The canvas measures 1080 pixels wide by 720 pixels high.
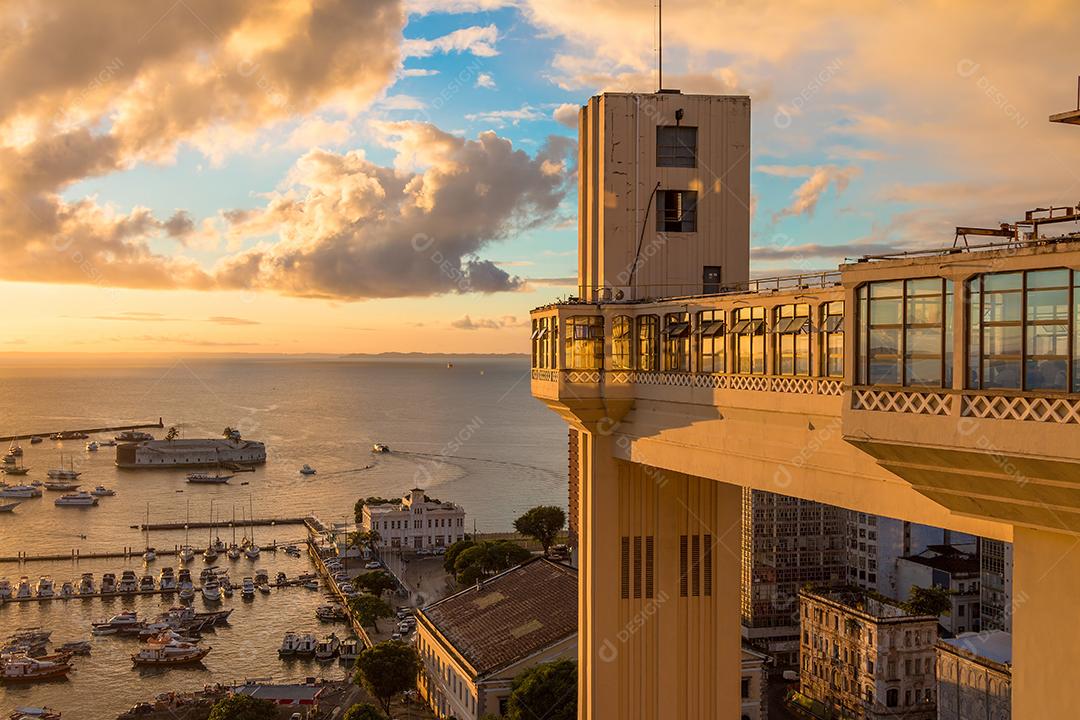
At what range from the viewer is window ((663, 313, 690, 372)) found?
17.7 meters

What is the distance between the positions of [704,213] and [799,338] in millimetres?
7360

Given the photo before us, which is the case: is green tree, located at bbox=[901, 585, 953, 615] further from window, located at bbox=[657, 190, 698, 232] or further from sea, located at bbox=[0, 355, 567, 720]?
window, located at bbox=[657, 190, 698, 232]

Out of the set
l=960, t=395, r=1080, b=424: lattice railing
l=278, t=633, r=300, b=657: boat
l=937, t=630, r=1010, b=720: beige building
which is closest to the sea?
l=278, t=633, r=300, b=657: boat

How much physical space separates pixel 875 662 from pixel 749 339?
149 ft

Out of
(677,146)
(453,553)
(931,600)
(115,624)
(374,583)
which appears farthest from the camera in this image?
(453,553)

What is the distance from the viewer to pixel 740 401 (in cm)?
1555

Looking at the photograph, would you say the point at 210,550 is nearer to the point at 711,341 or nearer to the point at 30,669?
the point at 30,669

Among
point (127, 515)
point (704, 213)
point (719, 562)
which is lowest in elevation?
point (127, 515)

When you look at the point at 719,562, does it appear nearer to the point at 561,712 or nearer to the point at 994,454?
the point at 994,454

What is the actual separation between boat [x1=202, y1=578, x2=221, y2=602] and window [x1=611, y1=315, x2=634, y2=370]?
2689 inches

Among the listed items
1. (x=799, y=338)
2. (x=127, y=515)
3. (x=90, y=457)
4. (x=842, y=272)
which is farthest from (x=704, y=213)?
(x=90, y=457)

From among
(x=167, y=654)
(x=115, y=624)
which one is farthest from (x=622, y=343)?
(x=115, y=624)

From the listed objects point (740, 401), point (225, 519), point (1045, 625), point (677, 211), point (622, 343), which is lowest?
point (225, 519)

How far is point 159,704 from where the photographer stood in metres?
53.5
